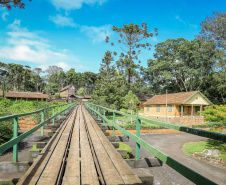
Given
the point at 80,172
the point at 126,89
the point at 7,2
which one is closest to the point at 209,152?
the point at 80,172

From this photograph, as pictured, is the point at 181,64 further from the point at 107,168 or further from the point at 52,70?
the point at 52,70

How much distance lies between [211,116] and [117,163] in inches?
520

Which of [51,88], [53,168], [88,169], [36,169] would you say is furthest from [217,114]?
[51,88]

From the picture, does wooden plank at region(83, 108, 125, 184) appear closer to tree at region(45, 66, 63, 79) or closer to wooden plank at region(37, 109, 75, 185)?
wooden plank at region(37, 109, 75, 185)

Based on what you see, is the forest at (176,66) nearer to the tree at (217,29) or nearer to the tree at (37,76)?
the tree at (217,29)

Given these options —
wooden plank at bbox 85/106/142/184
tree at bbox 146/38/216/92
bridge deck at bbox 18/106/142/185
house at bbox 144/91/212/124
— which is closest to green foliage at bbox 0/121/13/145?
bridge deck at bbox 18/106/142/185

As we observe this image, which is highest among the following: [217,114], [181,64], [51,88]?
[181,64]

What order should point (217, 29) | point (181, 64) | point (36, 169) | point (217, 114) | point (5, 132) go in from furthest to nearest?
1. point (181, 64)
2. point (217, 29)
3. point (217, 114)
4. point (5, 132)
5. point (36, 169)

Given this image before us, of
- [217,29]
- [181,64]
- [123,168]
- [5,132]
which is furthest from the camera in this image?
[181,64]

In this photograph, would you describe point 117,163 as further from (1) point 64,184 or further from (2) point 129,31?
(2) point 129,31

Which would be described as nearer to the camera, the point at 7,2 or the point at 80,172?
the point at 80,172

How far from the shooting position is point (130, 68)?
3975 cm

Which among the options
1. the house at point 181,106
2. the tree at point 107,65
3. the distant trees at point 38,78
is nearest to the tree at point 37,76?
the distant trees at point 38,78

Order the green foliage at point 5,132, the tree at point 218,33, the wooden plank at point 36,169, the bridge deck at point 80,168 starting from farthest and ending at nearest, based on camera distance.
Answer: the tree at point 218,33 < the green foliage at point 5,132 < the bridge deck at point 80,168 < the wooden plank at point 36,169
